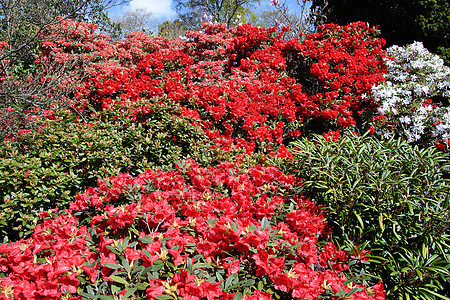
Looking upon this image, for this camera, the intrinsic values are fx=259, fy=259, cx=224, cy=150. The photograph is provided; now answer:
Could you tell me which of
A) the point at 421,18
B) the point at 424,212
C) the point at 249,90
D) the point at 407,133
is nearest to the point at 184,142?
the point at 249,90

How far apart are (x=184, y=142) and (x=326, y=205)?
5.98ft

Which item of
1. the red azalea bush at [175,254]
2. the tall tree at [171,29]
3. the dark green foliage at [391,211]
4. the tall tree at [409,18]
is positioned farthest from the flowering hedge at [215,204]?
the tall tree at [171,29]

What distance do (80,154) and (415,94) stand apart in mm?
4950

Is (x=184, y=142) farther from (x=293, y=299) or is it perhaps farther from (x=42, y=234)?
(x=293, y=299)

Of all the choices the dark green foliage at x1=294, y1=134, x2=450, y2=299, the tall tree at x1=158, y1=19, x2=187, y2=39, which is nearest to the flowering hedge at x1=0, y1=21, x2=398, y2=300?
the dark green foliage at x1=294, y1=134, x2=450, y2=299

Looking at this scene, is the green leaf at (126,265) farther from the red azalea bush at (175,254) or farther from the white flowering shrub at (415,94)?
the white flowering shrub at (415,94)

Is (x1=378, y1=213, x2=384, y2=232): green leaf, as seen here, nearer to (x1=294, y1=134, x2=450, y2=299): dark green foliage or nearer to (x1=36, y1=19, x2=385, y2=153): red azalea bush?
(x1=294, y1=134, x2=450, y2=299): dark green foliage

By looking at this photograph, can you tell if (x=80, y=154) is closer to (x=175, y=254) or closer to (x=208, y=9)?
(x=175, y=254)

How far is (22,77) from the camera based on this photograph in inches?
213

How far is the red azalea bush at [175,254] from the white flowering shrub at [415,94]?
2.81 meters

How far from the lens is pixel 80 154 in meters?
2.78

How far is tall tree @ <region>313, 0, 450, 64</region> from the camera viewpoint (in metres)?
6.59

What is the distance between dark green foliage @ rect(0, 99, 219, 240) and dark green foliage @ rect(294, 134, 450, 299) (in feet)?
4.44

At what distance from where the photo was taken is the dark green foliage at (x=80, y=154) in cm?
233
